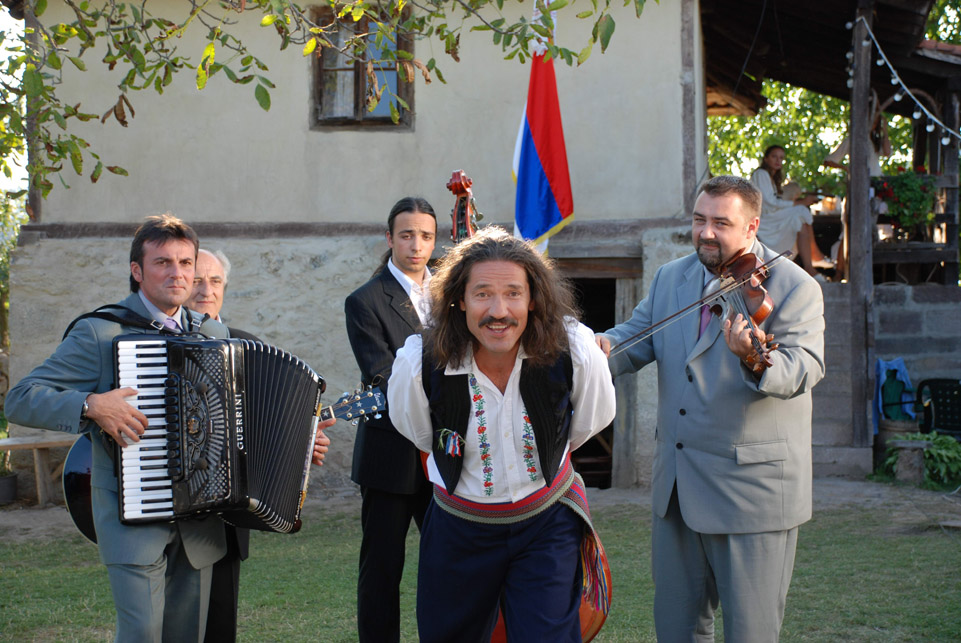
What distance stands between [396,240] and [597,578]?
74.0 inches

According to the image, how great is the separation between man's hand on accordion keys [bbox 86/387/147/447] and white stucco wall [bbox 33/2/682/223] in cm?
676

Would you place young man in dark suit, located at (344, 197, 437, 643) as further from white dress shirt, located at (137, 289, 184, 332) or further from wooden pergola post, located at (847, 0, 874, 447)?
wooden pergola post, located at (847, 0, 874, 447)

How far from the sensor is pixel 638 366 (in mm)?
3883

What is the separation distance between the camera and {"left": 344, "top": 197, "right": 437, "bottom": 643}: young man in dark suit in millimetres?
3986

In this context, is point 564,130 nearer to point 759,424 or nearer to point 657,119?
point 657,119

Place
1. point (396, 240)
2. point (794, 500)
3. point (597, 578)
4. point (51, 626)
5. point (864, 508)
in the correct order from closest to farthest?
point (597, 578) → point (794, 500) → point (396, 240) → point (51, 626) → point (864, 508)

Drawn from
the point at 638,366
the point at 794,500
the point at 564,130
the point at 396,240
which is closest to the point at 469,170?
the point at 564,130

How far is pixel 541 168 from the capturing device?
28.8 feet

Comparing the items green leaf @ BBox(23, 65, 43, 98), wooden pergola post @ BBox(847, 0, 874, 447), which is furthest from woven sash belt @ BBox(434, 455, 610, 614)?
wooden pergola post @ BBox(847, 0, 874, 447)

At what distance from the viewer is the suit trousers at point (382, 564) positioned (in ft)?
13.0

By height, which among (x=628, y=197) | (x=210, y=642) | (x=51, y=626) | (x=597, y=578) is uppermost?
(x=628, y=197)

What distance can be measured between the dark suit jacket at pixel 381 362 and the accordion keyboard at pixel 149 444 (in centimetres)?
101

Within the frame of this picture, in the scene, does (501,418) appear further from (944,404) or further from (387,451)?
(944,404)

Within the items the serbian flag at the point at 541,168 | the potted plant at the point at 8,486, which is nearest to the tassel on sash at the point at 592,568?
the serbian flag at the point at 541,168
